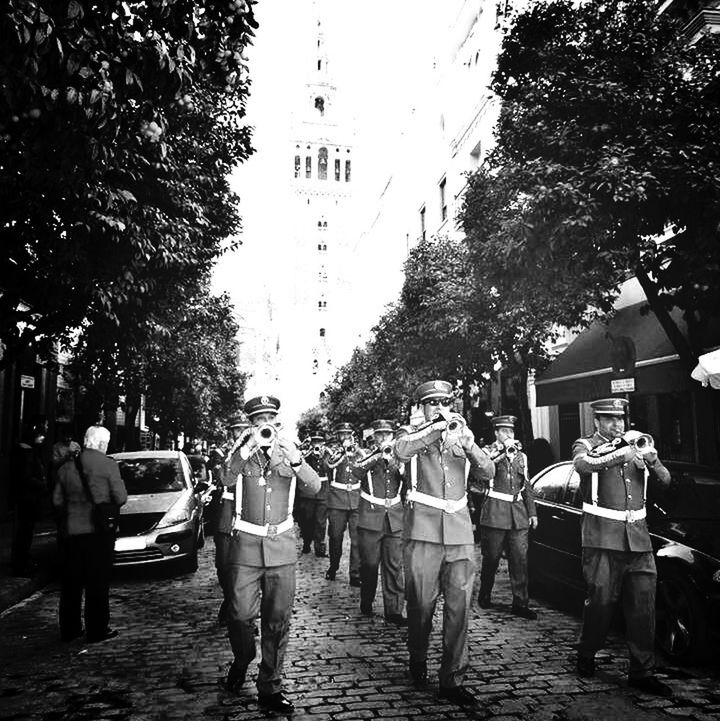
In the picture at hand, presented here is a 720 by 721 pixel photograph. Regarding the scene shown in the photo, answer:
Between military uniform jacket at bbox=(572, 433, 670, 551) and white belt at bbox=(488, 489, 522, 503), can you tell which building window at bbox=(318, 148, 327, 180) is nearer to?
white belt at bbox=(488, 489, 522, 503)

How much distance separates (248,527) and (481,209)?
8.88 metres

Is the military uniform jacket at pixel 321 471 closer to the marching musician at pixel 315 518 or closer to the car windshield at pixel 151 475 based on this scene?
the marching musician at pixel 315 518

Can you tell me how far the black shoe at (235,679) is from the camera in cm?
495

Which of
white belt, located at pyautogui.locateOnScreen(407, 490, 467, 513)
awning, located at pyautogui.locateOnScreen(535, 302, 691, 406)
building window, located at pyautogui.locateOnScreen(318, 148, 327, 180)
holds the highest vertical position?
building window, located at pyautogui.locateOnScreen(318, 148, 327, 180)

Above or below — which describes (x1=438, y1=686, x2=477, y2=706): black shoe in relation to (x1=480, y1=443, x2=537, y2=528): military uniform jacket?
below

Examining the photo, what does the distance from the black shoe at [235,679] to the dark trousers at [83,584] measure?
78.4 inches

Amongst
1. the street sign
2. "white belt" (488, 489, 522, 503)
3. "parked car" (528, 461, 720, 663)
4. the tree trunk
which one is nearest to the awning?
the street sign

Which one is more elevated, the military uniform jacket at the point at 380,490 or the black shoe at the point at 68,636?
the military uniform jacket at the point at 380,490

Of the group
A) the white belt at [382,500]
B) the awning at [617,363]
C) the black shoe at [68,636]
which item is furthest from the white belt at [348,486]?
the awning at [617,363]

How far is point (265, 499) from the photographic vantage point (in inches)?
198

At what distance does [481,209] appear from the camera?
12.4 meters

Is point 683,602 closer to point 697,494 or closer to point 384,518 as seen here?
point 697,494

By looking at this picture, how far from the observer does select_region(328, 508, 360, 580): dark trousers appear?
9.38 metres

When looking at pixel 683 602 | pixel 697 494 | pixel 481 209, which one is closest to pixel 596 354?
pixel 481 209
